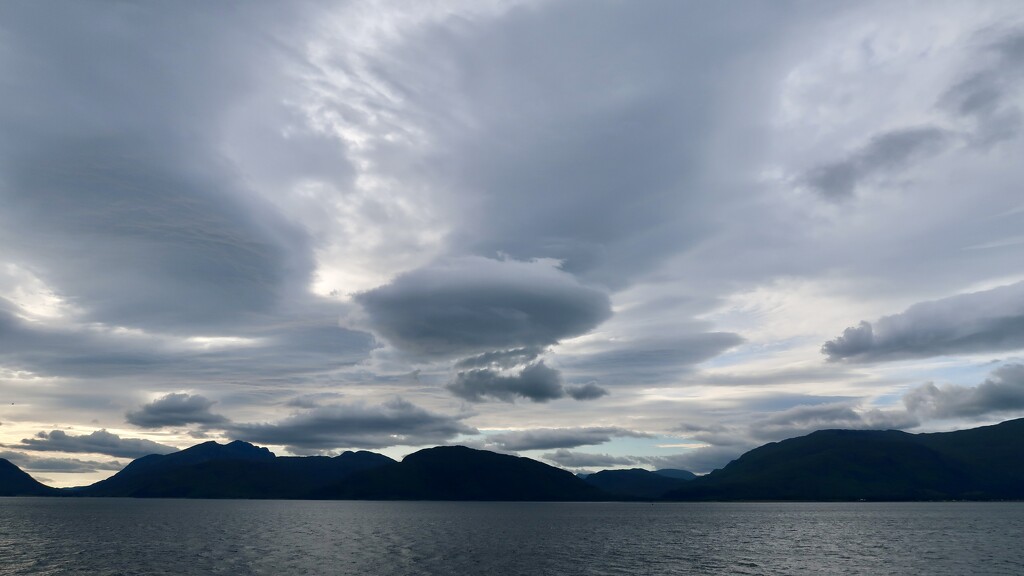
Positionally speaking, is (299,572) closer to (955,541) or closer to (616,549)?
(616,549)

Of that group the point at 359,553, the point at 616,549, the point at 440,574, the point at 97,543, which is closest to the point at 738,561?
the point at 616,549

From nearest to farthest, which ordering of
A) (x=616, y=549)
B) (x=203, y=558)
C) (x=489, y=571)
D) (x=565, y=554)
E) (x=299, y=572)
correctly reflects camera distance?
(x=299, y=572) < (x=489, y=571) < (x=203, y=558) < (x=565, y=554) < (x=616, y=549)

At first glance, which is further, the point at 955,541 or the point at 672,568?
the point at 955,541

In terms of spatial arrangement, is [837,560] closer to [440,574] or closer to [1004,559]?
[1004,559]

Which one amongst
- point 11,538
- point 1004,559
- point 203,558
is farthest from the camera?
point 11,538

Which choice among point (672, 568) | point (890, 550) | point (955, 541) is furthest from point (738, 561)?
point (955, 541)

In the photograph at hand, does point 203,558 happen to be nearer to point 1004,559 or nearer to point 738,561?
point 738,561

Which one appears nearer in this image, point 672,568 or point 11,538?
point 672,568

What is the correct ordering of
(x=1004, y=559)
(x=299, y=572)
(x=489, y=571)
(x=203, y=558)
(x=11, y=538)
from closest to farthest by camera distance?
(x=299, y=572), (x=489, y=571), (x=203, y=558), (x=1004, y=559), (x=11, y=538)

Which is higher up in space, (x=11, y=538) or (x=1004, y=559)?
(x=11, y=538)

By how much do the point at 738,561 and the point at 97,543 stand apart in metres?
164

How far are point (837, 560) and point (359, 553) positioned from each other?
108 meters

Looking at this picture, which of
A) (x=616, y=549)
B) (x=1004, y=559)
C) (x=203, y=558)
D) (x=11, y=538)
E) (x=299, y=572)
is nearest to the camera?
(x=299, y=572)

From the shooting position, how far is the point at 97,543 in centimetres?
16812
